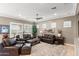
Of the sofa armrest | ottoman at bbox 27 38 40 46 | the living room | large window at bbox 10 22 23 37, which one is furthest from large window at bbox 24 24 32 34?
the sofa armrest

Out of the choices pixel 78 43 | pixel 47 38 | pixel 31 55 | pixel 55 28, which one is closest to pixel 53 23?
pixel 55 28

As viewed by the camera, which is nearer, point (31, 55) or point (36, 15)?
point (31, 55)

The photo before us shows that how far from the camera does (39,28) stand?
2512mm

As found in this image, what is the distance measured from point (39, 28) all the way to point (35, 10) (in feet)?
1.74

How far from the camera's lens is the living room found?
2.27 metres

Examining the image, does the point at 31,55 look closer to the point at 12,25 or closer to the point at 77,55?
the point at 12,25

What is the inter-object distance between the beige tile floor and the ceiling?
0.78 meters

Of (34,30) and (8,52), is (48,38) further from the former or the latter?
(8,52)

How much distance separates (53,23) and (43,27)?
315 mm

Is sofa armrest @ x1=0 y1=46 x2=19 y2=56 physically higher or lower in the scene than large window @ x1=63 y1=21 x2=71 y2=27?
lower

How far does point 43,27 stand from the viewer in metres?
2.51

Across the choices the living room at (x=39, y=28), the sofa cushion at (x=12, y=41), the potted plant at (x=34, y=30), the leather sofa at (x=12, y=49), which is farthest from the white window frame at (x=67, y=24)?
the sofa cushion at (x=12, y=41)

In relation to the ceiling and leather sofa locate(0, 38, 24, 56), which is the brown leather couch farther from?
the ceiling

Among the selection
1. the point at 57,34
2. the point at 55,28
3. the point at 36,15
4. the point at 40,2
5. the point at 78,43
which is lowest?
the point at 78,43
